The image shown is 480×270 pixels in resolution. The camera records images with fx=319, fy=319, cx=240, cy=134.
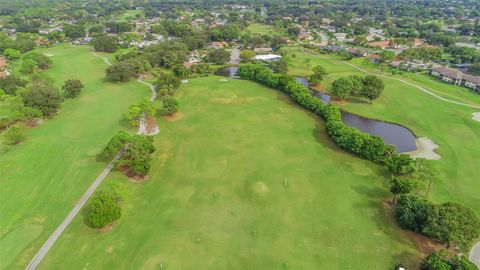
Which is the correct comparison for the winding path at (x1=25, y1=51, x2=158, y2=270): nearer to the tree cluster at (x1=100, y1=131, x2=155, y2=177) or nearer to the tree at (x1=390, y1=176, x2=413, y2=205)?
the tree cluster at (x1=100, y1=131, x2=155, y2=177)

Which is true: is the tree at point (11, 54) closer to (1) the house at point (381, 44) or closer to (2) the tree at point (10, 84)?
(2) the tree at point (10, 84)

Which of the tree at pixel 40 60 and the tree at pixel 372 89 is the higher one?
the tree at pixel 372 89

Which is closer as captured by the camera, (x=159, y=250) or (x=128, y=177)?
(x=159, y=250)

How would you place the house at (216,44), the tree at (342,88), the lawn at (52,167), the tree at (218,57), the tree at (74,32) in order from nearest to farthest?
the lawn at (52,167), the tree at (342,88), the tree at (218,57), the house at (216,44), the tree at (74,32)

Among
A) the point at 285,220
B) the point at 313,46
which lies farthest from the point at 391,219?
the point at 313,46

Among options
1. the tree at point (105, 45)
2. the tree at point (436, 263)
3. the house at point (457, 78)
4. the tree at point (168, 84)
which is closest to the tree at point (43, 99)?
the tree at point (168, 84)

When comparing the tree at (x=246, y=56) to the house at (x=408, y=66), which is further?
the tree at (x=246, y=56)

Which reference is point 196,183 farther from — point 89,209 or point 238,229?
point 89,209
